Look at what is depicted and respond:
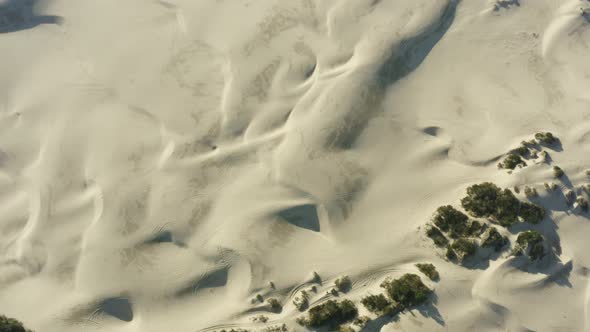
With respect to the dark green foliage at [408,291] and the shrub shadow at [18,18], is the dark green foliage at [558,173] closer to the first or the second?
the dark green foliage at [408,291]

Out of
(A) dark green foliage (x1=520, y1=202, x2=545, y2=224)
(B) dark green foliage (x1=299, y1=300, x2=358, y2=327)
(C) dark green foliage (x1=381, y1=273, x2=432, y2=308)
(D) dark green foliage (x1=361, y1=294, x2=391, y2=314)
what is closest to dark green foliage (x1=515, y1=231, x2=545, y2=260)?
(A) dark green foliage (x1=520, y1=202, x2=545, y2=224)

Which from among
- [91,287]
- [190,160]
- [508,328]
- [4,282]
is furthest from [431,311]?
[4,282]

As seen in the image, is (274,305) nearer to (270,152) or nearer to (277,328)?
(277,328)

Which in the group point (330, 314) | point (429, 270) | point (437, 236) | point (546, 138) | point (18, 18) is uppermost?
point (18, 18)

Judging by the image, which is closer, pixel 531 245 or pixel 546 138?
pixel 531 245

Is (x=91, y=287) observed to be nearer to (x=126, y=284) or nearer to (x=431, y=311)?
(x=126, y=284)

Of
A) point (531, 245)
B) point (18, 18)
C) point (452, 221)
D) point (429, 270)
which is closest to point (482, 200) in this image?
point (452, 221)
